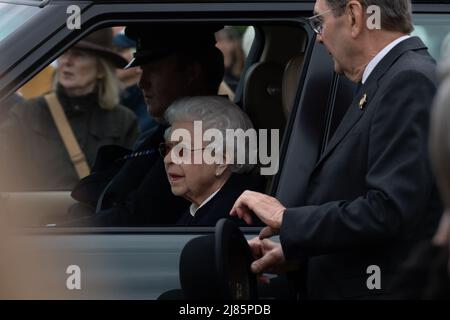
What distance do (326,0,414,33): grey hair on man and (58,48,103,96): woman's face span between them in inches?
172

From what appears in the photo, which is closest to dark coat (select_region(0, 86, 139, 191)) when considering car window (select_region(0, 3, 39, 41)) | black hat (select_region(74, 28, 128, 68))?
black hat (select_region(74, 28, 128, 68))

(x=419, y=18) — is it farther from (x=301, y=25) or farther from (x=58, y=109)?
(x=58, y=109)

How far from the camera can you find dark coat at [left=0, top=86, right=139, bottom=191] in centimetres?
633

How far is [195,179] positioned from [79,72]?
3713 millimetres

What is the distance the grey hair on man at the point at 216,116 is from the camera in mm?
3756

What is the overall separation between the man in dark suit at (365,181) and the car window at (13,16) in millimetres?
766

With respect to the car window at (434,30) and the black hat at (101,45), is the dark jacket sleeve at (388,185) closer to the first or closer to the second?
the car window at (434,30)

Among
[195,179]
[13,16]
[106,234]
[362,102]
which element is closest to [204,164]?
[195,179]

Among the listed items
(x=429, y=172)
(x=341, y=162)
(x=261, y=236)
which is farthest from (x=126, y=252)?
(x=429, y=172)

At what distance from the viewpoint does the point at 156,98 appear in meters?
4.22

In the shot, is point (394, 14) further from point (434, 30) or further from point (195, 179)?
point (195, 179)

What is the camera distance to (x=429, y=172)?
279 centimetres

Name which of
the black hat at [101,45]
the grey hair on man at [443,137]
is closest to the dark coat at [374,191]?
the grey hair on man at [443,137]

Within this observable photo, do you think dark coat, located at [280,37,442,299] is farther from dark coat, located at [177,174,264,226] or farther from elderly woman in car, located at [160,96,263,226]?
elderly woman in car, located at [160,96,263,226]
